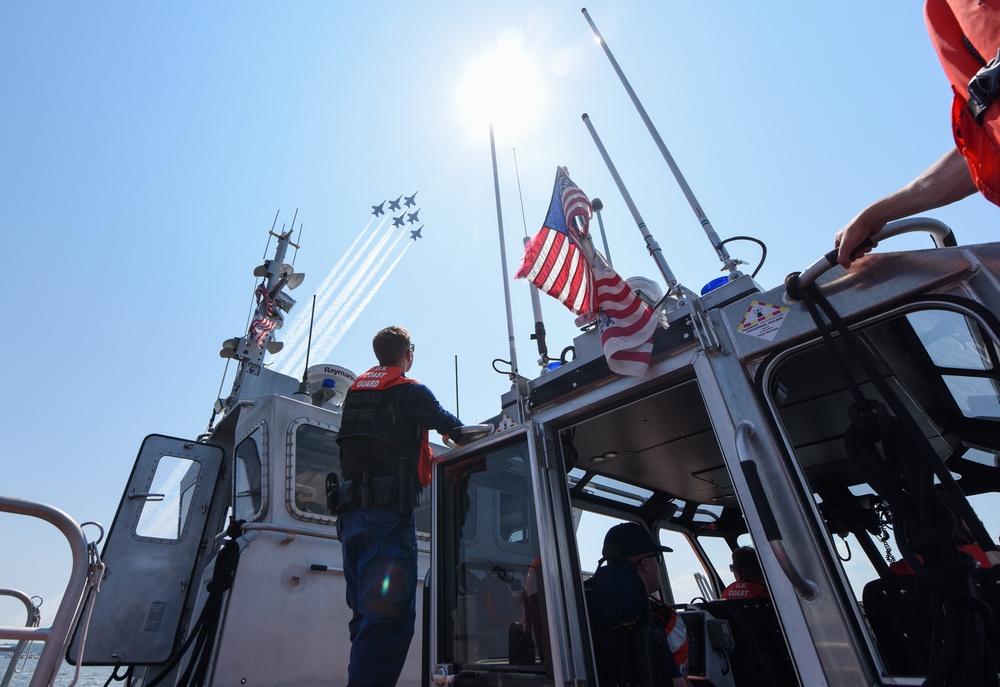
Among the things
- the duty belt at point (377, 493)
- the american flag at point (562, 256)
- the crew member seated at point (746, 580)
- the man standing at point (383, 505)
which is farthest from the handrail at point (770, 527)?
the crew member seated at point (746, 580)

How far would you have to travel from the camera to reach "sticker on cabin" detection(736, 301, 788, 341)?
2051mm

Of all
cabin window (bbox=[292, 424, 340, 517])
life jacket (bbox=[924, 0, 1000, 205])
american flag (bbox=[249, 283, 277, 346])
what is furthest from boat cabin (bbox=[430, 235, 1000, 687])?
american flag (bbox=[249, 283, 277, 346])

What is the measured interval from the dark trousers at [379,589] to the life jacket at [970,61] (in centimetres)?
271

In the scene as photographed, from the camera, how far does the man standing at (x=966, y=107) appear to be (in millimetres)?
1011

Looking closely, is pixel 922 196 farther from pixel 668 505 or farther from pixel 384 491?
pixel 668 505

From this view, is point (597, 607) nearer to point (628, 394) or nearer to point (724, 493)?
point (628, 394)

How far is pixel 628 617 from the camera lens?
94.0 inches

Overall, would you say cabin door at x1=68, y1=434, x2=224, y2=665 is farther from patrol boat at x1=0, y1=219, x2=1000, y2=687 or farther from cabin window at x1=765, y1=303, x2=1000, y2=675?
cabin window at x1=765, y1=303, x2=1000, y2=675

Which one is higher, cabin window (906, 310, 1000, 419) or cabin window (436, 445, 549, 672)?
cabin window (906, 310, 1000, 419)

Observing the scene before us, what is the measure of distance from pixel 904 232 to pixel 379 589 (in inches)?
108

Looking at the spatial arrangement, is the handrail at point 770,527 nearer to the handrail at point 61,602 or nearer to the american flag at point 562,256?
the american flag at point 562,256

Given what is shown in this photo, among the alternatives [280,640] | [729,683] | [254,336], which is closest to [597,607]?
[729,683]

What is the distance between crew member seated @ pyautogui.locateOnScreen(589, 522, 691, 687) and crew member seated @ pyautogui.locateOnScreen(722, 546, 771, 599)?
1238 mm

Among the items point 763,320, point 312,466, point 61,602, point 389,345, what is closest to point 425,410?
point 389,345
